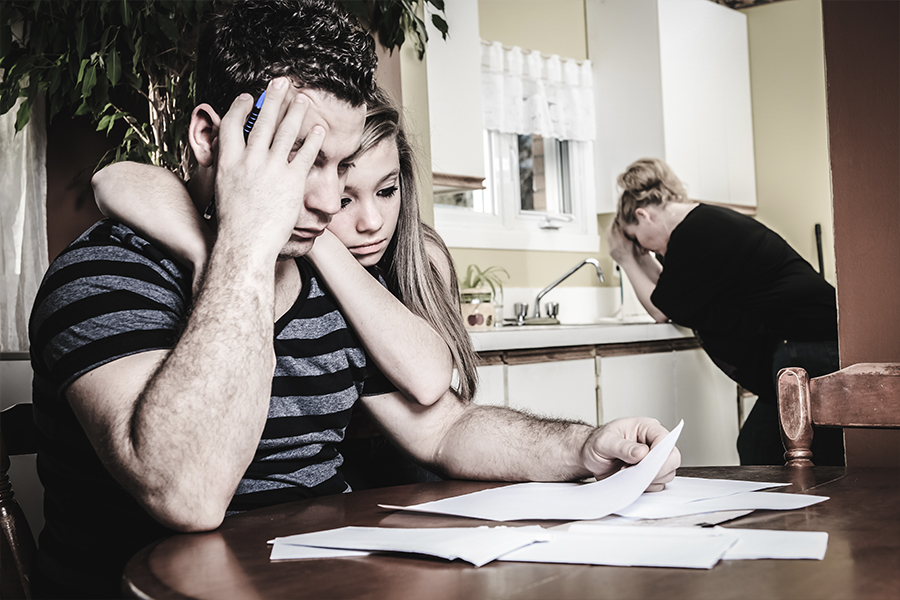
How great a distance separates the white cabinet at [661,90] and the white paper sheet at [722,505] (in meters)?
3.51

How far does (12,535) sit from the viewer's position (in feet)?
3.38

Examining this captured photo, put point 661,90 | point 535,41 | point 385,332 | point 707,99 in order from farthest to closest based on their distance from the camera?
point 707,99 < point 661,90 < point 535,41 < point 385,332

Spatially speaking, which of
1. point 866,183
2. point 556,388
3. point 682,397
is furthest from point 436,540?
point 682,397

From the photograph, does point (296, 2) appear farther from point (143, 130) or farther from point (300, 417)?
point (143, 130)

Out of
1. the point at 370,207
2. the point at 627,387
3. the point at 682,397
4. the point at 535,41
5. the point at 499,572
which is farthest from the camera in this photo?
the point at 535,41

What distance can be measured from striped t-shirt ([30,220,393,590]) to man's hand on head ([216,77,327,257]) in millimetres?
146

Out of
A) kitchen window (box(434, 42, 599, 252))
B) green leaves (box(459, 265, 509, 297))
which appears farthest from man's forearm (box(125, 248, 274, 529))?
kitchen window (box(434, 42, 599, 252))

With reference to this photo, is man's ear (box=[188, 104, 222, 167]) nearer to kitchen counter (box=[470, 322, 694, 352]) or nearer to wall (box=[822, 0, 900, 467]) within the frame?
wall (box=[822, 0, 900, 467])

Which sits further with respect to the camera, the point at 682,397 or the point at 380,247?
the point at 682,397

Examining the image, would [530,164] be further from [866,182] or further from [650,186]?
[866,182]

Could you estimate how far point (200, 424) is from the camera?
2.59 ft

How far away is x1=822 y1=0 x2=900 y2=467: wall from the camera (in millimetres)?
1335

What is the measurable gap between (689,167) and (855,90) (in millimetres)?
3024

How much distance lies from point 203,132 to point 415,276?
423 millimetres
